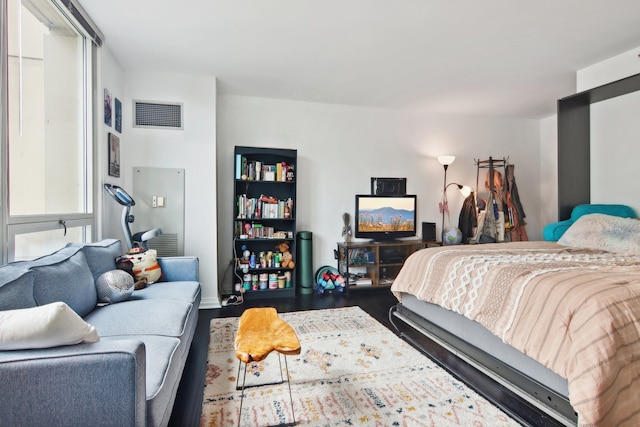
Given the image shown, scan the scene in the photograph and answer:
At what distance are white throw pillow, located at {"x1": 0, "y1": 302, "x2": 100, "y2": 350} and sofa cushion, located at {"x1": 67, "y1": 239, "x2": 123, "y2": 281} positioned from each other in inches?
45.9

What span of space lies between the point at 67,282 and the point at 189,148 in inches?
80.6

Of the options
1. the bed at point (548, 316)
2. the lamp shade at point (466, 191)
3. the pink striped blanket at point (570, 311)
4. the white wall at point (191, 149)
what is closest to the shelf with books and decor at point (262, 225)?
the white wall at point (191, 149)

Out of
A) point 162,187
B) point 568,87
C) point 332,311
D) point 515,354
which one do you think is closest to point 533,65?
point 568,87

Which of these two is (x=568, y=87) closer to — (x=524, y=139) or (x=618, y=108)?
(x=618, y=108)

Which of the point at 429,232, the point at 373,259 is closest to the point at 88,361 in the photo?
the point at 373,259

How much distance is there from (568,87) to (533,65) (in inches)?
38.8

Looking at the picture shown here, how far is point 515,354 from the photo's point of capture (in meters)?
1.68

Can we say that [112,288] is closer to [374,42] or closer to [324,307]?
[324,307]

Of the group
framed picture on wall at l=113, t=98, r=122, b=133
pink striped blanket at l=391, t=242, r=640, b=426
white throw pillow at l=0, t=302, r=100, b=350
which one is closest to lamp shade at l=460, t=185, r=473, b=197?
pink striped blanket at l=391, t=242, r=640, b=426

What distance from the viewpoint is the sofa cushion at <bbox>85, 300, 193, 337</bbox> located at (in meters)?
1.62

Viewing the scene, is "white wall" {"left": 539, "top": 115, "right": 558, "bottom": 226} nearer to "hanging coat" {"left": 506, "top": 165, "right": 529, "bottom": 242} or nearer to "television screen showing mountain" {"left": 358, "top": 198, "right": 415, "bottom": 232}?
"hanging coat" {"left": 506, "top": 165, "right": 529, "bottom": 242}

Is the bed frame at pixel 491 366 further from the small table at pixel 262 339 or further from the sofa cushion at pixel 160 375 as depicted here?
the sofa cushion at pixel 160 375

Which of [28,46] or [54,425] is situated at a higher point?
[28,46]

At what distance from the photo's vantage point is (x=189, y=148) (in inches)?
135
